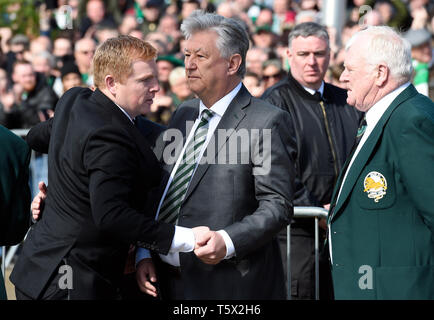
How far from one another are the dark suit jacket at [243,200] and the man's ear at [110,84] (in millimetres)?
556

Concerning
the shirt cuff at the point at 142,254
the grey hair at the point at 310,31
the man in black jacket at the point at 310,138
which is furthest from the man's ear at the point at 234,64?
the grey hair at the point at 310,31

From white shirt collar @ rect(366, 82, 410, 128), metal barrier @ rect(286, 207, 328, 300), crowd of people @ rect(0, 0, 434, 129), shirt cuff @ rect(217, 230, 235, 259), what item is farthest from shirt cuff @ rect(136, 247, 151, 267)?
crowd of people @ rect(0, 0, 434, 129)

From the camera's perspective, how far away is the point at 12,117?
9492 mm

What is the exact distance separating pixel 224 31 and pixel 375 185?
1.10m

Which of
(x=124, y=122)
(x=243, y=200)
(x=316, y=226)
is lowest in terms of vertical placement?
(x=316, y=226)

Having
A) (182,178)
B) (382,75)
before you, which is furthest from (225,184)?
(382,75)

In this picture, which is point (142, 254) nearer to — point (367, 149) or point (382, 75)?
point (367, 149)

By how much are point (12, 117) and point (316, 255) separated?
5.01m

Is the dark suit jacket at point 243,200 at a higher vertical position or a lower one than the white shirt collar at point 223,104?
lower

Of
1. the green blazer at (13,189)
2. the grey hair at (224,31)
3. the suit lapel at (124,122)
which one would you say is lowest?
the green blazer at (13,189)

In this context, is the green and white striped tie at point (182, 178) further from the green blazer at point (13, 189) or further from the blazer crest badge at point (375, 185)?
the blazer crest badge at point (375, 185)

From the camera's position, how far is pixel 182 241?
3.96m

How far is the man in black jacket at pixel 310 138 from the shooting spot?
19.2 ft

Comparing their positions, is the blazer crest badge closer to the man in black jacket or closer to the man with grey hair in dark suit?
the man with grey hair in dark suit
